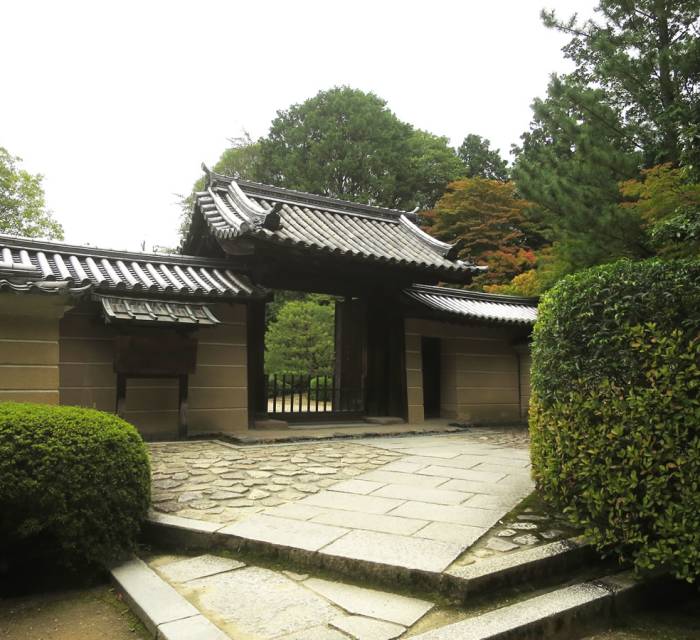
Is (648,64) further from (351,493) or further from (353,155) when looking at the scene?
(353,155)

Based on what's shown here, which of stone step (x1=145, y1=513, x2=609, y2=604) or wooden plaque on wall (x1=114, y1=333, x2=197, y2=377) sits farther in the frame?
wooden plaque on wall (x1=114, y1=333, x2=197, y2=377)

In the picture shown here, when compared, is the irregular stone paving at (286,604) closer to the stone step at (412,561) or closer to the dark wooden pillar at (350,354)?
the stone step at (412,561)

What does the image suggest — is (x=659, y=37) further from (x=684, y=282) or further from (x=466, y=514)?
(x=466, y=514)

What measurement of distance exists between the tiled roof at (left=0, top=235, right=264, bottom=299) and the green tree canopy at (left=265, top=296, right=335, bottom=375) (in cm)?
607

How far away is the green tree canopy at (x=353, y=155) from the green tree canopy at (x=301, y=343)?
10393 millimetres

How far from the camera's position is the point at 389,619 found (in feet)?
8.92

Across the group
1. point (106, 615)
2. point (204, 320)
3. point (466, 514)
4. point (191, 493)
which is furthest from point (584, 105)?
point (106, 615)

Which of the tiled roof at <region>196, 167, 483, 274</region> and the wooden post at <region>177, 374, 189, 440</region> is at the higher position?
the tiled roof at <region>196, 167, 483, 274</region>

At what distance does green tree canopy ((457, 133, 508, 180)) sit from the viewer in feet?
92.4

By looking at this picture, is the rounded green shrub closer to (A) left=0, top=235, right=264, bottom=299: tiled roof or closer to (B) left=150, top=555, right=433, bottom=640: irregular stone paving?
(B) left=150, top=555, right=433, bottom=640: irregular stone paving

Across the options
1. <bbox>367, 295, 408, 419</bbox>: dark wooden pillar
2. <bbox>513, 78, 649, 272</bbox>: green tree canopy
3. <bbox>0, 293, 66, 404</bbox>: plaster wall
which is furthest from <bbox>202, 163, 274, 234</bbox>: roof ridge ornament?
<bbox>513, 78, 649, 272</bbox>: green tree canopy

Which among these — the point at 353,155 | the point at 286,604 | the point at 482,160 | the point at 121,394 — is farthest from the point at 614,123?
the point at 482,160

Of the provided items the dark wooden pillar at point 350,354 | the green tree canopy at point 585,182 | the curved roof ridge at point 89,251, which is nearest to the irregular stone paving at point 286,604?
the curved roof ridge at point 89,251

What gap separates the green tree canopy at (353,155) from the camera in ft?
81.4
